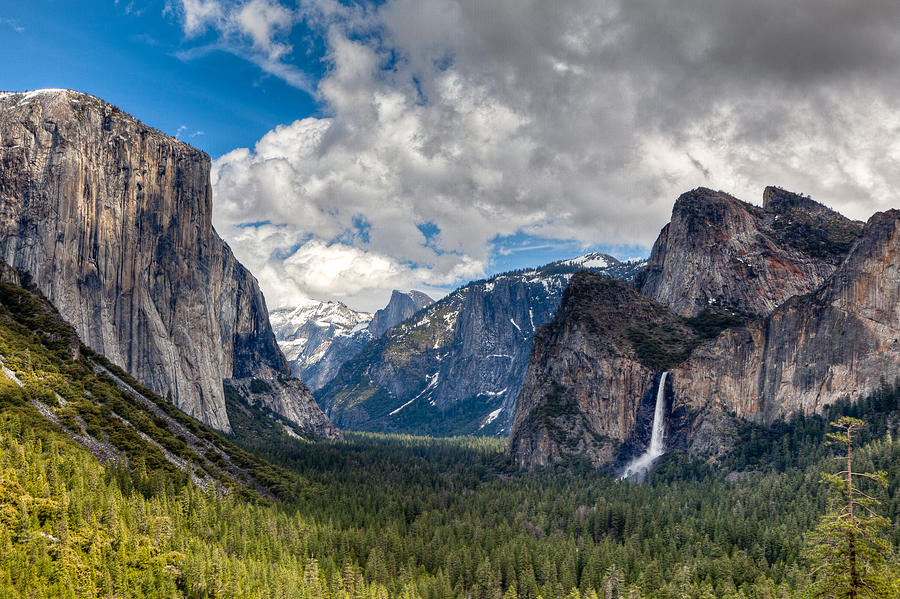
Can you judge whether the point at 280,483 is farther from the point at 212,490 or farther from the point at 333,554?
the point at 333,554

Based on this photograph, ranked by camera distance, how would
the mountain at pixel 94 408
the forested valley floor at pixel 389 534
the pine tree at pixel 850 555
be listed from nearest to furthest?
the pine tree at pixel 850 555
the forested valley floor at pixel 389 534
the mountain at pixel 94 408

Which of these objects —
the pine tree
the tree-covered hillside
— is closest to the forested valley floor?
the tree-covered hillside

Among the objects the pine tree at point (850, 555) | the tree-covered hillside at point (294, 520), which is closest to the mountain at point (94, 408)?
the tree-covered hillside at point (294, 520)

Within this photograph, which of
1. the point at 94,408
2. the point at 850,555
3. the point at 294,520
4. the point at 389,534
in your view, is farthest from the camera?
the point at 389,534

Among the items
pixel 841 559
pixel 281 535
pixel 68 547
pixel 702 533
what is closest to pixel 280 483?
pixel 281 535

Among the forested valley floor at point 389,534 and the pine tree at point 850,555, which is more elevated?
the pine tree at point 850,555

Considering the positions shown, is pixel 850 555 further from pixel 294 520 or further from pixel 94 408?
pixel 94 408

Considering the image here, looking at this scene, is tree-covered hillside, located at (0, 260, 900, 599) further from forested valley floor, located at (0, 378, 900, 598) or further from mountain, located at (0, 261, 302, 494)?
mountain, located at (0, 261, 302, 494)

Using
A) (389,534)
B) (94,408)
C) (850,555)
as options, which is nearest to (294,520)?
(389,534)

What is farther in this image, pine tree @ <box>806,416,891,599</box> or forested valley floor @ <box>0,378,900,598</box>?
forested valley floor @ <box>0,378,900,598</box>

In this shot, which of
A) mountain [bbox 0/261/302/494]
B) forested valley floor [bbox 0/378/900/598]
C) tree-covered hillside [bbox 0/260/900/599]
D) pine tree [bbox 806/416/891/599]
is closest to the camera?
pine tree [bbox 806/416/891/599]

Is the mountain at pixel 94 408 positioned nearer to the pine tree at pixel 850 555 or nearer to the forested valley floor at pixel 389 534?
the forested valley floor at pixel 389 534
